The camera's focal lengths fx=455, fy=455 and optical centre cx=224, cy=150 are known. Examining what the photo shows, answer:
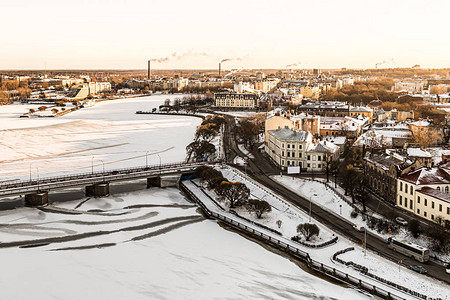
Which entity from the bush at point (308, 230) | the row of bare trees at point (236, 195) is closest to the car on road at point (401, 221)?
the bush at point (308, 230)

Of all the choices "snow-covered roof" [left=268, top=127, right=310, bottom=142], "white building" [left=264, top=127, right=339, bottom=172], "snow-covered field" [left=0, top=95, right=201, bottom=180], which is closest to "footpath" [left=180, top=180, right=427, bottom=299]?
"white building" [left=264, top=127, right=339, bottom=172]

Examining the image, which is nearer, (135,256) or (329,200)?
(135,256)

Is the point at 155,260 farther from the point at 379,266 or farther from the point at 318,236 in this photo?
the point at 379,266

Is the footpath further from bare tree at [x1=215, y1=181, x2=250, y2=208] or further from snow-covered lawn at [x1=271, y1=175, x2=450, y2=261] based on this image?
snow-covered lawn at [x1=271, y1=175, x2=450, y2=261]

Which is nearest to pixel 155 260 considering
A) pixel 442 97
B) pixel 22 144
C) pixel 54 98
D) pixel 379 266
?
pixel 379 266

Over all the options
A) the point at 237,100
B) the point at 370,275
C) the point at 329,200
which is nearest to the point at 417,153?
the point at 329,200

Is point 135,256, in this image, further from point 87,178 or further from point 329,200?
point 329,200
